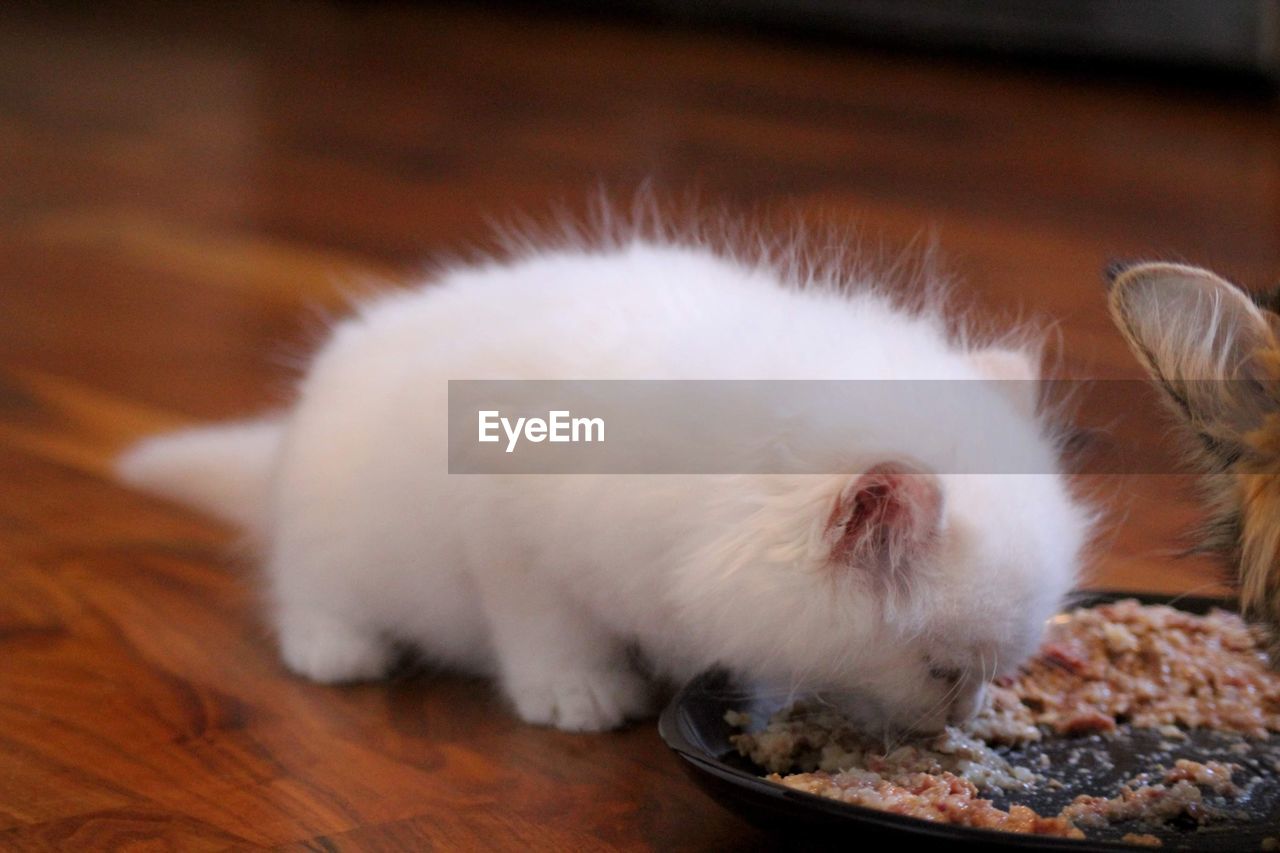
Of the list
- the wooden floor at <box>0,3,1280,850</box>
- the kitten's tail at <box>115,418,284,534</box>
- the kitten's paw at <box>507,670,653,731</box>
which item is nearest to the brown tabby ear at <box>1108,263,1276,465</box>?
the wooden floor at <box>0,3,1280,850</box>

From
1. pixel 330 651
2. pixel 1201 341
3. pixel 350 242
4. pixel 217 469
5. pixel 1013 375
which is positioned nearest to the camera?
pixel 1201 341

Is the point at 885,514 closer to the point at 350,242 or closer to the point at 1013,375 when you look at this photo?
the point at 1013,375

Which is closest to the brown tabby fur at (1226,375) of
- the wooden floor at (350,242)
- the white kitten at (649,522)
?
the white kitten at (649,522)

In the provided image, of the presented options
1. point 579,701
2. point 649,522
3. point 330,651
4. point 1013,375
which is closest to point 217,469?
point 330,651

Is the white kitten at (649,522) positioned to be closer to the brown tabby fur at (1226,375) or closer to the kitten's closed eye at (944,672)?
the kitten's closed eye at (944,672)

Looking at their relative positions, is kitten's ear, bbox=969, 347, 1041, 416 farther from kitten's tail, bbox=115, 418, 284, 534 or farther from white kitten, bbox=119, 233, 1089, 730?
kitten's tail, bbox=115, 418, 284, 534

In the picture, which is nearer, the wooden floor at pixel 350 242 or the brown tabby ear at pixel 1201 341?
the brown tabby ear at pixel 1201 341

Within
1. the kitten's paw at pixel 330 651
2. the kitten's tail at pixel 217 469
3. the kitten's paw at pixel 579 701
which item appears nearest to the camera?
the kitten's paw at pixel 579 701
